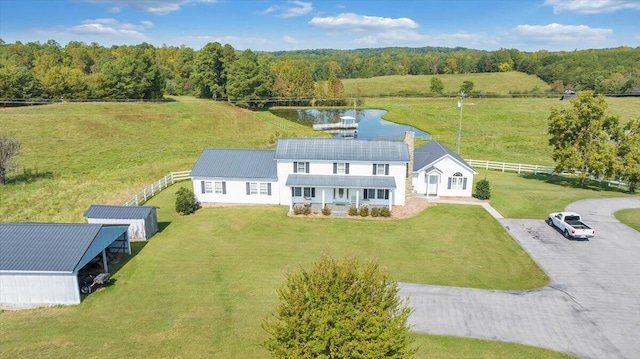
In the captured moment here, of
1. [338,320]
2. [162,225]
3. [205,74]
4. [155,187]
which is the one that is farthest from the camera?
[205,74]

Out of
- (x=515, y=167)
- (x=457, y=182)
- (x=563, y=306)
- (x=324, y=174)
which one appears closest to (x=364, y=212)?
(x=324, y=174)

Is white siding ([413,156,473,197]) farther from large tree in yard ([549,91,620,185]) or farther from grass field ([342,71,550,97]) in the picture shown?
grass field ([342,71,550,97])

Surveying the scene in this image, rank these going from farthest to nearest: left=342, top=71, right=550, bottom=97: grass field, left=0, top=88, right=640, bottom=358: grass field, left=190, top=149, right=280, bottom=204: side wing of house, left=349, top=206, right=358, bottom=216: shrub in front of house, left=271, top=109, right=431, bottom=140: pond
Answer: left=342, top=71, right=550, bottom=97: grass field → left=271, top=109, right=431, bottom=140: pond → left=190, top=149, right=280, bottom=204: side wing of house → left=349, top=206, right=358, bottom=216: shrub in front of house → left=0, top=88, right=640, bottom=358: grass field

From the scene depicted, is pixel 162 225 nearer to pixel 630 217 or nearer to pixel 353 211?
pixel 353 211

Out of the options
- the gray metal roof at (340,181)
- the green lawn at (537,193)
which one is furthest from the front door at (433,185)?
the gray metal roof at (340,181)

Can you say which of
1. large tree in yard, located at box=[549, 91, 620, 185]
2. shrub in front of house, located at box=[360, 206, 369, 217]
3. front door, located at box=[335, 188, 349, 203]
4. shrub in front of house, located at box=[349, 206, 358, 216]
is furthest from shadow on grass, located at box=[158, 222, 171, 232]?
large tree in yard, located at box=[549, 91, 620, 185]

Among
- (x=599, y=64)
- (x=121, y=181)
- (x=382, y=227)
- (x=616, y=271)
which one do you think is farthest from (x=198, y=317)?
(x=599, y=64)

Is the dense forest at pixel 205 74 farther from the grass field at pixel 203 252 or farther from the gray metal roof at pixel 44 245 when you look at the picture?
the gray metal roof at pixel 44 245
